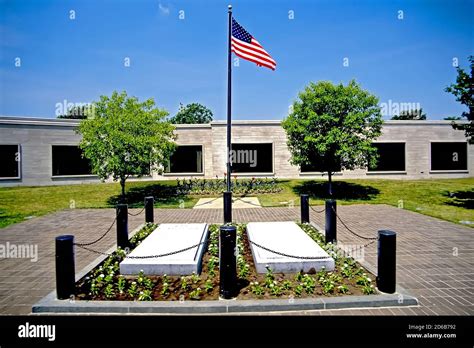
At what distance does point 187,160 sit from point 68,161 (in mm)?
9498

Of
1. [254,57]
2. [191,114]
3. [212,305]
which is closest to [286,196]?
[254,57]

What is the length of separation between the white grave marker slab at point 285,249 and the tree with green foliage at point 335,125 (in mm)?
8897

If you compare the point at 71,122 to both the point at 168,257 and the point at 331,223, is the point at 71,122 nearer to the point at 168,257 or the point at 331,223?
the point at 168,257

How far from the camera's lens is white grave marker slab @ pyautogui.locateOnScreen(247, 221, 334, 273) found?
6211mm

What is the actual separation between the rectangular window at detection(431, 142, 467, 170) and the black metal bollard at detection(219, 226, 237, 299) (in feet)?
91.1

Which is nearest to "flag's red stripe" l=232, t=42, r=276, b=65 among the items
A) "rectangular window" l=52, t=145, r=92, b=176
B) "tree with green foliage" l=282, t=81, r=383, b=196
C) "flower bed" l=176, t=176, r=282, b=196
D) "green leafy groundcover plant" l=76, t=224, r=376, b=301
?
"tree with green foliage" l=282, t=81, r=383, b=196

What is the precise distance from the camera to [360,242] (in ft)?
27.8

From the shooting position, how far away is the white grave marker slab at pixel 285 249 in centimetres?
621

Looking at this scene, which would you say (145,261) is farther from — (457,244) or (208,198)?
(208,198)

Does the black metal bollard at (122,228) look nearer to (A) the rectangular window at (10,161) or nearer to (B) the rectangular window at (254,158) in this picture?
(B) the rectangular window at (254,158)

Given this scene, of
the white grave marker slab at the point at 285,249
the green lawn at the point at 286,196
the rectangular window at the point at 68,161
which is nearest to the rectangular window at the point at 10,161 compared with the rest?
the green lawn at the point at 286,196

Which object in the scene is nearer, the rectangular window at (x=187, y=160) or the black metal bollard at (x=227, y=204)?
the black metal bollard at (x=227, y=204)

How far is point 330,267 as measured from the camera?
6242mm

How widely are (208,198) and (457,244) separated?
12727 mm
